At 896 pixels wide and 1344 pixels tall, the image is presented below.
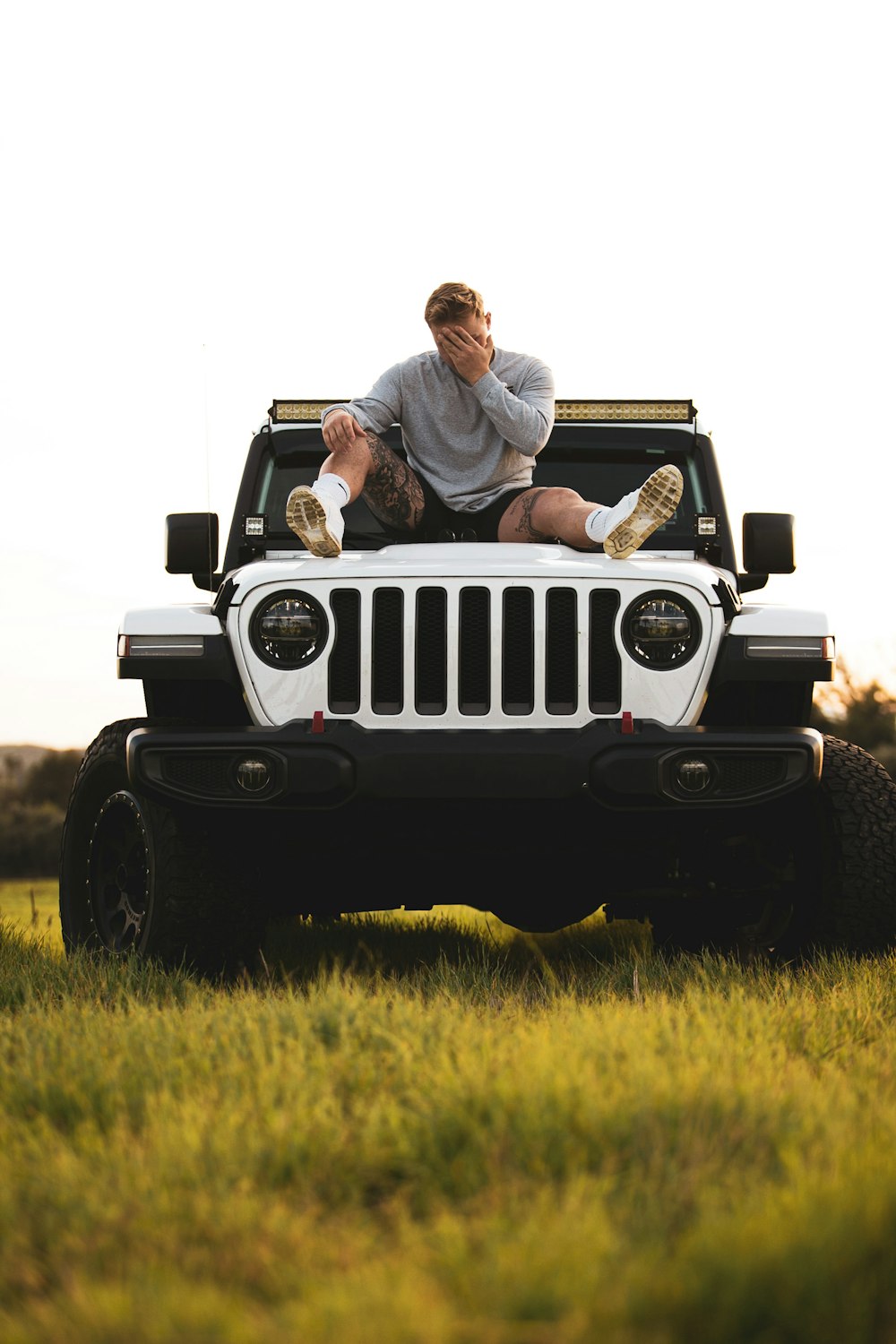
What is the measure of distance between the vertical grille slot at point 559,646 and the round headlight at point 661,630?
0.18 metres

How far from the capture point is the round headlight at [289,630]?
4363mm

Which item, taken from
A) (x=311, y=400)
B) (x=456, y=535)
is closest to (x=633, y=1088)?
(x=456, y=535)

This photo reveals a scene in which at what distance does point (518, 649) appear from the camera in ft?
14.3

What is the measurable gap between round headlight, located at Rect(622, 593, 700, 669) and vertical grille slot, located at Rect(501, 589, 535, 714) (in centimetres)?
30

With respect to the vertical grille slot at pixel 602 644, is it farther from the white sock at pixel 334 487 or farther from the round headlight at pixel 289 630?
the white sock at pixel 334 487

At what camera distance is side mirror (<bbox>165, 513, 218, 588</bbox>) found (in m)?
5.40

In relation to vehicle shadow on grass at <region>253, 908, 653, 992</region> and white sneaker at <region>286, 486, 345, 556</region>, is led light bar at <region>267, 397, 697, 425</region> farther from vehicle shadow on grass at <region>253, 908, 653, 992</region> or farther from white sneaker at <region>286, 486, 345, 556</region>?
vehicle shadow on grass at <region>253, 908, 653, 992</region>

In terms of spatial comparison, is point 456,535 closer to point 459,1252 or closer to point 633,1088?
point 633,1088

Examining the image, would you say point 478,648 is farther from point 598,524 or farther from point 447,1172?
point 447,1172

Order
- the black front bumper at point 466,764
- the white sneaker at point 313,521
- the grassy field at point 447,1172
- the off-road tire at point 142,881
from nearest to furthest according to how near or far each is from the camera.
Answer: the grassy field at point 447,1172 → the black front bumper at point 466,764 → the off-road tire at point 142,881 → the white sneaker at point 313,521

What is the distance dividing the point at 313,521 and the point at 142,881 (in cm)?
134

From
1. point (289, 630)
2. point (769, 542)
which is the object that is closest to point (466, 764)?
point (289, 630)

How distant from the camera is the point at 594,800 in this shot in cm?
416

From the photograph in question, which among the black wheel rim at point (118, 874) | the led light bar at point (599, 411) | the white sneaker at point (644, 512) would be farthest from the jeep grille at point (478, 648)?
the led light bar at point (599, 411)
